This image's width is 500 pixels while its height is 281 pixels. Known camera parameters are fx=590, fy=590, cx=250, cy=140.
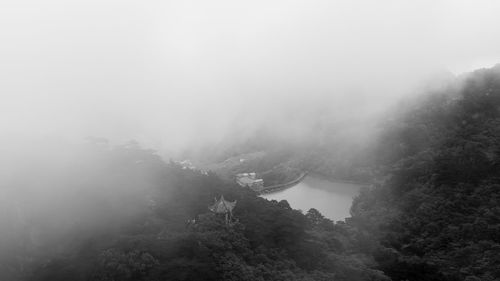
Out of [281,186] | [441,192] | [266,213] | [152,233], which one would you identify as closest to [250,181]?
[281,186]

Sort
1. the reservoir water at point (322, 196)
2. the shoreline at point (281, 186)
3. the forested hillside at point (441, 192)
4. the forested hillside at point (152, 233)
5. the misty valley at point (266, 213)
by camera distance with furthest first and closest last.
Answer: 1. the shoreline at point (281, 186)
2. the reservoir water at point (322, 196)
3. the forested hillside at point (441, 192)
4. the misty valley at point (266, 213)
5. the forested hillside at point (152, 233)

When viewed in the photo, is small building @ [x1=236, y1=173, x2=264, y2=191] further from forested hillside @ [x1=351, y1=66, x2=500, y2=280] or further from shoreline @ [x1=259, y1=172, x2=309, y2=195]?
forested hillside @ [x1=351, y1=66, x2=500, y2=280]

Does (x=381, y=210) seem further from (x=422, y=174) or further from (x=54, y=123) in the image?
(x=54, y=123)

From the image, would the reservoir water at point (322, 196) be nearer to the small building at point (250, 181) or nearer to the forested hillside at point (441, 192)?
the small building at point (250, 181)

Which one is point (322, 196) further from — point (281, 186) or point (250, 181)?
point (250, 181)

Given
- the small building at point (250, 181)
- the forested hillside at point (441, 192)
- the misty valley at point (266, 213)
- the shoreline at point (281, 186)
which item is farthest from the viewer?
the small building at point (250, 181)

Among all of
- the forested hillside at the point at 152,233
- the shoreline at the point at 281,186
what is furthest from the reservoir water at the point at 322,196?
the forested hillside at the point at 152,233

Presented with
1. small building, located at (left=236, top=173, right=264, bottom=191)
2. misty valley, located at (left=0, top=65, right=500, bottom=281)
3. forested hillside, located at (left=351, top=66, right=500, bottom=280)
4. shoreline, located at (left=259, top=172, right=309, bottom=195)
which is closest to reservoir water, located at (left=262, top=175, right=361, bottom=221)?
misty valley, located at (left=0, top=65, right=500, bottom=281)
